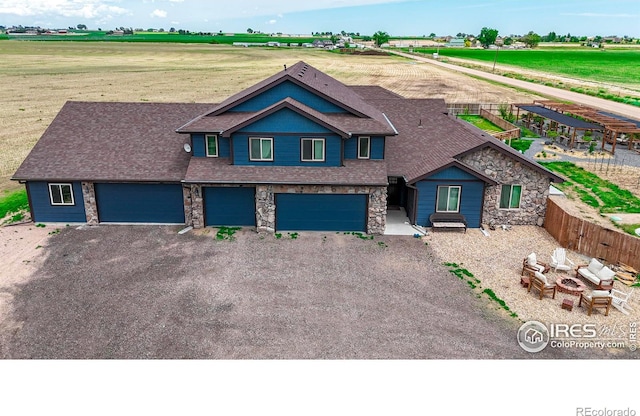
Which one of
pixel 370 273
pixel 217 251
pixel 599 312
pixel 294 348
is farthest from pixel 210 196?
pixel 599 312

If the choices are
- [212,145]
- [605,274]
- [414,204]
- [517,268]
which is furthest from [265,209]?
[605,274]

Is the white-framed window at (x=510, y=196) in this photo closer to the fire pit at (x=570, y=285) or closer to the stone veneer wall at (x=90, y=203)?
the fire pit at (x=570, y=285)

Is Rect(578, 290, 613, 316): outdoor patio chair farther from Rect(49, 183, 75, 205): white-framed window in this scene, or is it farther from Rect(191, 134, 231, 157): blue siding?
Rect(49, 183, 75, 205): white-framed window

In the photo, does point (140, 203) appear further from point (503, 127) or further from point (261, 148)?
point (503, 127)

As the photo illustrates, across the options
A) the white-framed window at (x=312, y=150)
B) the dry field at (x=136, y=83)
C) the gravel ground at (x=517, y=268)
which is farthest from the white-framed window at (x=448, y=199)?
the dry field at (x=136, y=83)

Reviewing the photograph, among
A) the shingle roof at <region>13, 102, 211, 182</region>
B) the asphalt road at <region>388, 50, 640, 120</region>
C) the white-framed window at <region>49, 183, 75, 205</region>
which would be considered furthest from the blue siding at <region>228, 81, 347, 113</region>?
the asphalt road at <region>388, 50, 640, 120</region>
